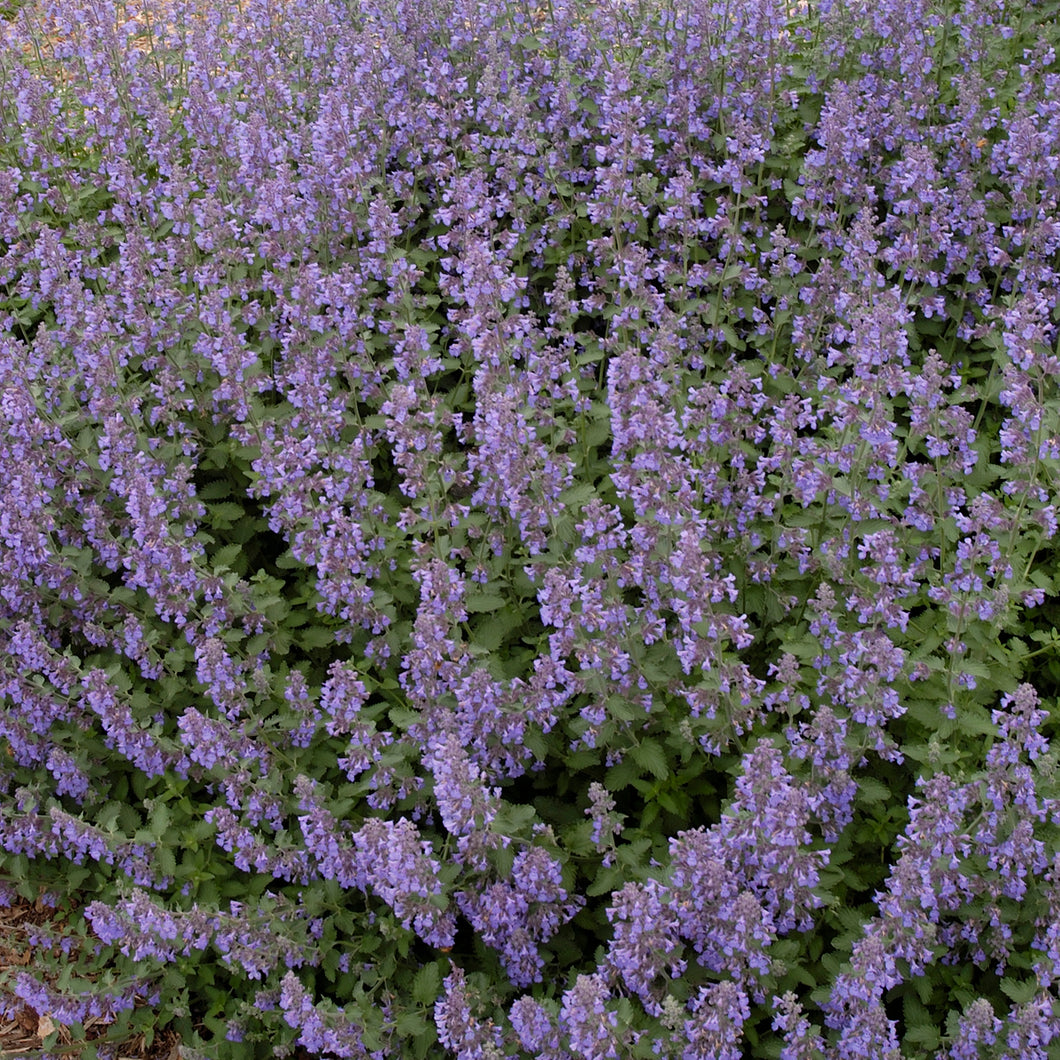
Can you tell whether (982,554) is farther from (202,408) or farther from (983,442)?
(202,408)

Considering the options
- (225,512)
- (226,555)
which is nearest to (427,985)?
(226,555)

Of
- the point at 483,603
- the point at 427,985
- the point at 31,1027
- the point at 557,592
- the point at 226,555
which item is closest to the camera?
the point at 557,592

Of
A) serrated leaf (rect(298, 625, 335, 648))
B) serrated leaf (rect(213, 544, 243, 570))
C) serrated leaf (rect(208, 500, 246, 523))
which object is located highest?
serrated leaf (rect(208, 500, 246, 523))

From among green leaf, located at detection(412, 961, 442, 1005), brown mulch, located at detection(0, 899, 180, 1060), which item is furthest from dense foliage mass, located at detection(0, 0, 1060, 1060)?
brown mulch, located at detection(0, 899, 180, 1060)

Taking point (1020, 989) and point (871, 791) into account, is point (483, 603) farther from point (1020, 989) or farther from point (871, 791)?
point (1020, 989)

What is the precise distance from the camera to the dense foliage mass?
386 centimetres

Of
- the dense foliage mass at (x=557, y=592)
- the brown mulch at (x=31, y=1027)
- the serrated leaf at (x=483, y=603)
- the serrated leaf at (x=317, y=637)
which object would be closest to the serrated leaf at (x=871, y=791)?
the dense foliage mass at (x=557, y=592)

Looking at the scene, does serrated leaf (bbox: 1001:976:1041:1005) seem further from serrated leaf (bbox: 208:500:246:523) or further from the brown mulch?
serrated leaf (bbox: 208:500:246:523)

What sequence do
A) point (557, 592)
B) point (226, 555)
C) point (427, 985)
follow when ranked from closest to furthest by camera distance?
A: point (557, 592), point (427, 985), point (226, 555)

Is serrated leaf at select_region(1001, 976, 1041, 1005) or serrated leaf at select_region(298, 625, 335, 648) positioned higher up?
serrated leaf at select_region(298, 625, 335, 648)

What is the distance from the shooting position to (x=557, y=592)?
397 cm

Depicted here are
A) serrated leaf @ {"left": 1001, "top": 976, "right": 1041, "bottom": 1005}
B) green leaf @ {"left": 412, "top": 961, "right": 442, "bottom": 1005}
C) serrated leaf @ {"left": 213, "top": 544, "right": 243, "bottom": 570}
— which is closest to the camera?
serrated leaf @ {"left": 1001, "top": 976, "right": 1041, "bottom": 1005}

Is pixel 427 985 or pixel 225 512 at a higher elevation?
pixel 225 512

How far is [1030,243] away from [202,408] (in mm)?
4113
